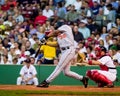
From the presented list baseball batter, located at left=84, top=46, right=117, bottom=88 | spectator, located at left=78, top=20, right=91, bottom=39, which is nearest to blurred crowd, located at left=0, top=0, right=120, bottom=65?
spectator, located at left=78, top=20, right=91, bottom=39

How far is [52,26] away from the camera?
72.3ft

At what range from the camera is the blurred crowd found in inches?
800

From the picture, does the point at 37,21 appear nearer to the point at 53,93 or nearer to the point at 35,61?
the point at 35,61

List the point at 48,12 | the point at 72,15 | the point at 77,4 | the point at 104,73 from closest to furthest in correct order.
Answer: the point at 104,73
the point at 72,15
the point at 77,4
the point at 48,12

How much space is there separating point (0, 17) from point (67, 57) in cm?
891

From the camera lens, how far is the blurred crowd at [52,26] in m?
20.3

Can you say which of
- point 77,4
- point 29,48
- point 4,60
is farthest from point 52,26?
point 4,60

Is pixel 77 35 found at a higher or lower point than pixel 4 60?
higher

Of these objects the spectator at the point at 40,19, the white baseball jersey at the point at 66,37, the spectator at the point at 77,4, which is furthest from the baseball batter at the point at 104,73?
the spectator at the point at 40,19

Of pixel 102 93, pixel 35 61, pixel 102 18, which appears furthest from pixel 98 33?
pixel 102 93

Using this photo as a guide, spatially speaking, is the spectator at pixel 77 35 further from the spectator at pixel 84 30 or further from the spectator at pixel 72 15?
the spectator at pixel 72 15

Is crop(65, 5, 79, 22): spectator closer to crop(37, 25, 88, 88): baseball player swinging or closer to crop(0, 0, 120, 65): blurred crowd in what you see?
crop(0, 0, 120, 65): blurred crowd

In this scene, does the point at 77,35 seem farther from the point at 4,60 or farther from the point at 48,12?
the point at 4,60

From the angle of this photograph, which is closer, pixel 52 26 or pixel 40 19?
pixel 52 26
